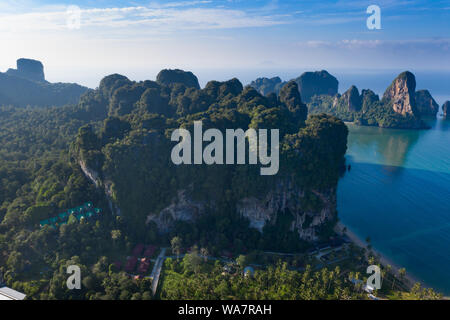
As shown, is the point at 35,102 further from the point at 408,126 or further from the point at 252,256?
the point at 408,126

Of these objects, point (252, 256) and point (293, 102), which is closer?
point (252, 256)

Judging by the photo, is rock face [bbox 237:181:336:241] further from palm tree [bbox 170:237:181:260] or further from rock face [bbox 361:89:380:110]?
rock face [bbox 361:89:380:110]

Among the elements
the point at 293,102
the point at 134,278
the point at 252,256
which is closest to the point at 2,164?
the point at 134,278

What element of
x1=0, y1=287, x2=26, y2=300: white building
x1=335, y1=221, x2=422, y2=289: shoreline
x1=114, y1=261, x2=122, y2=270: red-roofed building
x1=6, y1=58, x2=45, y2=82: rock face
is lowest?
x1=335, y1=221, x2=422, y2=289: shoreline

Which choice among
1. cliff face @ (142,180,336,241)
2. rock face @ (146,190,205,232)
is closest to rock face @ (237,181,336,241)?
cliff face @ (142,180,336,241)

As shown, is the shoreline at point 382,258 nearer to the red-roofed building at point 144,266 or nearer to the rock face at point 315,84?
the red-roofed building at point 144,266
